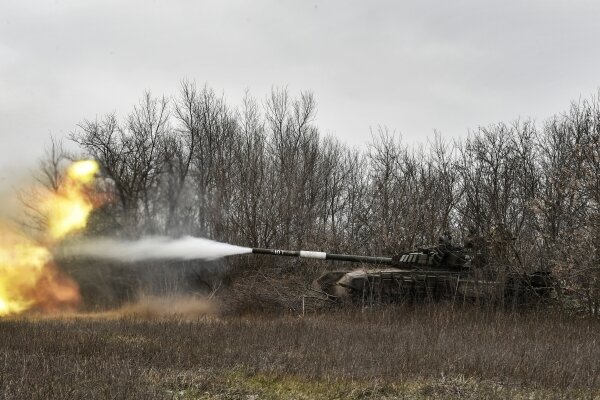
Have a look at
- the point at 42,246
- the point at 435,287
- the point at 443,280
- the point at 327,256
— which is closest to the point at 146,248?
the point at 42,246

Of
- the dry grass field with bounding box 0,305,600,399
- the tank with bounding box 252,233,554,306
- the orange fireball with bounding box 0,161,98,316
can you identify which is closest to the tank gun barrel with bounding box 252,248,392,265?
the tank with bounding box 252,233,554,306

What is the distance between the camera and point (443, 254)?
56.2ft

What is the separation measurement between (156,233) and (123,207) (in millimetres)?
1374

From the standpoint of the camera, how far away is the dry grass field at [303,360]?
7410 millimetres

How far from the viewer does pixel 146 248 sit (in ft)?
62.7

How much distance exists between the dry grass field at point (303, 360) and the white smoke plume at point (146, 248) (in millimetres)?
4649

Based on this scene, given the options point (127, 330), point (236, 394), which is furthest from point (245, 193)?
point (236, 394)

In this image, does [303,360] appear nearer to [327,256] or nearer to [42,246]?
[327,256]

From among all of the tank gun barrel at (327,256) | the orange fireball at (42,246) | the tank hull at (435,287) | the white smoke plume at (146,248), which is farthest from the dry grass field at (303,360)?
the white smoke plume at (146,248)

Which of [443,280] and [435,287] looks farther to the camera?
[435,287]

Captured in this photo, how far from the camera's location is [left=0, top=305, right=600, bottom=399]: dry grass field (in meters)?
7.41

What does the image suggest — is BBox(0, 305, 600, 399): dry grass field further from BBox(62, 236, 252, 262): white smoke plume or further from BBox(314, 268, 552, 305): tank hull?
A: BBox(62, 236, 252, 262): white smoke plume

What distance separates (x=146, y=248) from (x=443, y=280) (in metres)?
9.77

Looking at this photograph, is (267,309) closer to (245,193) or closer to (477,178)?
(245,193)
